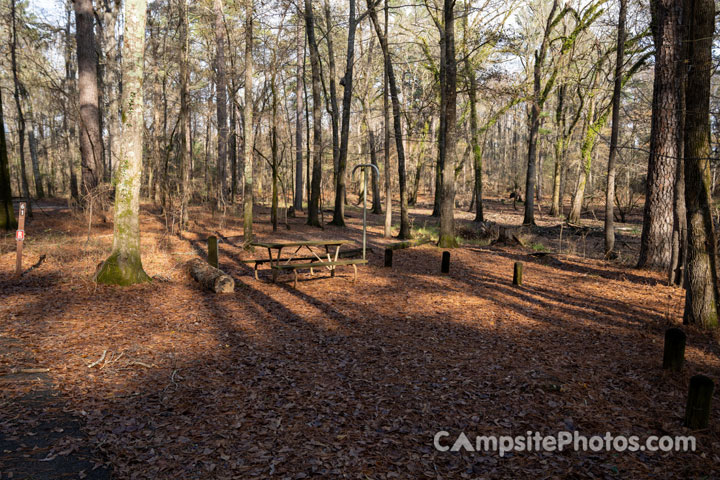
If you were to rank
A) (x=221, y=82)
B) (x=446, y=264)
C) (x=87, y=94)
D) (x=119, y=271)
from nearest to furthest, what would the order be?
(x=119, y=271), (x=446, y=264), (x=87, y=94), (x=221, y=82)

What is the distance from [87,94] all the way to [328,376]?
14.8 meters

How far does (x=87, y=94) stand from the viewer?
1438 centimetres

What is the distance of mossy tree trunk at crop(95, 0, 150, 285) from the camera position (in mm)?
7164

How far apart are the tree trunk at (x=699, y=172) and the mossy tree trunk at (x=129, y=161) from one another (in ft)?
28.0

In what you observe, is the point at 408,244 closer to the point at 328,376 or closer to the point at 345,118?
the point at 345,118

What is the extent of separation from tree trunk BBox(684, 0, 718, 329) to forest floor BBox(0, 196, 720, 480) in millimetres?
528

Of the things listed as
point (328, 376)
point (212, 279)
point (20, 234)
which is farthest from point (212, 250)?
point (328, 376)

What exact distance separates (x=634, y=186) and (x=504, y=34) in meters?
17.8

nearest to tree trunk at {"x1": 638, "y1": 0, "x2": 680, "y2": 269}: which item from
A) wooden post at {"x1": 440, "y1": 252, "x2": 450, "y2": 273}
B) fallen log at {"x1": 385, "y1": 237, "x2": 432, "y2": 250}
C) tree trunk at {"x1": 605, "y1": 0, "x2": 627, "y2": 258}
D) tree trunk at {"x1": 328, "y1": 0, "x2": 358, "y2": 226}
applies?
tree trunk at {"x1": 605, "y1": 0, "x2": 627, "y2": 258}

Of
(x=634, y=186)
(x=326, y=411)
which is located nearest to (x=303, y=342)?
(x=326, y=411)

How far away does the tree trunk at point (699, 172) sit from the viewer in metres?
5.65

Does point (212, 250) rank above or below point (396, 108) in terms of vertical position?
below

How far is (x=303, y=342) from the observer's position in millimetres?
5875

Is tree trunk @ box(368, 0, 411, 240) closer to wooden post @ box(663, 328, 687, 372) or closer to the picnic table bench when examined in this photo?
the picnic table bench
